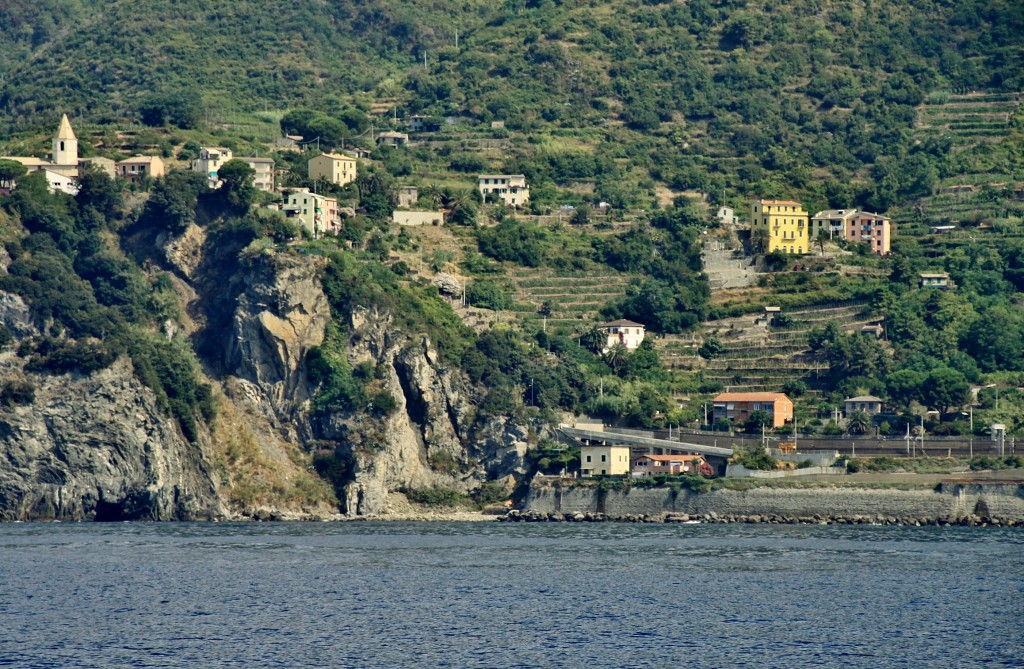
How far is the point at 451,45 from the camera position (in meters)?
199

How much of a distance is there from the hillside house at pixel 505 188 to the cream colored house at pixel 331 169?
446 inches

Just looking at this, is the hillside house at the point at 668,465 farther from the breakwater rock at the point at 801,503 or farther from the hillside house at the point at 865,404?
the hillside house at the point at 865,404

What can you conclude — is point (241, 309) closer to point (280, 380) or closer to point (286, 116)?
point (280, 380)

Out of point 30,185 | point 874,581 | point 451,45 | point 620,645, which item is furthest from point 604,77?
point 620,645

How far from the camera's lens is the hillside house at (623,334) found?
136875 millimetres

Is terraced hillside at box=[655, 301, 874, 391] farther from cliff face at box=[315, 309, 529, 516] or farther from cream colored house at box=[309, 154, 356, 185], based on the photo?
cream colored house at box=[309, 154, 356, 185]

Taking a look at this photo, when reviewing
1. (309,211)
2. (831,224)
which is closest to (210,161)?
(309,211)

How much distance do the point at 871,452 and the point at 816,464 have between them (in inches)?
154

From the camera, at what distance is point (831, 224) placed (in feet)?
501

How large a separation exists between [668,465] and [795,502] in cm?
919

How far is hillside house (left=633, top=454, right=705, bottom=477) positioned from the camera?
394 ft

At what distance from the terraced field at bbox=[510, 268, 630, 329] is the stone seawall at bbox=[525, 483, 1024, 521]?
70.3 feet

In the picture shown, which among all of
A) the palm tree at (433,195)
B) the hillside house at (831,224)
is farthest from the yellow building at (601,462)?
the hillside house at (831,224)

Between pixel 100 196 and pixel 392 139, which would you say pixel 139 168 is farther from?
pixel 392 139
